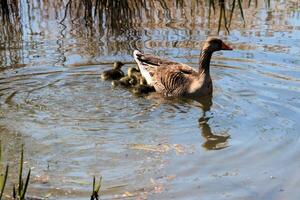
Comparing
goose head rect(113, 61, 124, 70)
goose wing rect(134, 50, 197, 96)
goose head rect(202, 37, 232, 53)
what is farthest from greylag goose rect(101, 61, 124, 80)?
goose head rect(202, 37, 232, 53)

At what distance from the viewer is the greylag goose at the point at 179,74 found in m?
10.9

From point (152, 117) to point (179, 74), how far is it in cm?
207

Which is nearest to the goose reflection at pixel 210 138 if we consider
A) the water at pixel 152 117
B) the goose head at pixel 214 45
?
the water at pixel 152 117

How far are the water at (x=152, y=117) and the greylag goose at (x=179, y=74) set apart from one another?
12.6 inches

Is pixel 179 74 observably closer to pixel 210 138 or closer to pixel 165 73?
pixel 165 73

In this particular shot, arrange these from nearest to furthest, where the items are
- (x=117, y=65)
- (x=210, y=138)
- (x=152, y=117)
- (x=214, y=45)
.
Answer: (x=210, y=138) < (x=152, y=117) < (x=214, y=45) < (x=117, y=65)

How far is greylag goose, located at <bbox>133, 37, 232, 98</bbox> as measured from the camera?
10859 mm

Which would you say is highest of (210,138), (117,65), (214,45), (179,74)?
(214,45)

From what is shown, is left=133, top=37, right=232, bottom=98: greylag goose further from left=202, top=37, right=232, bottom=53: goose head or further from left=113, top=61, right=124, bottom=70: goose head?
left=113, top=61, right=124, bottom=70: goose head

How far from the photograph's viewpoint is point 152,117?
939 centimetres

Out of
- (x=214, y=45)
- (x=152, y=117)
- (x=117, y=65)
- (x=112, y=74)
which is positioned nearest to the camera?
(x=152, y=117)

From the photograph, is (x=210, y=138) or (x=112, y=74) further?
(x=112, y=74)

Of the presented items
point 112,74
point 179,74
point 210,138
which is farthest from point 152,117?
point 179,74

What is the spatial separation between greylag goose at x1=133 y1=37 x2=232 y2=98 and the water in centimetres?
32
